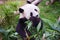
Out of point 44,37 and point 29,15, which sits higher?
point 29,15

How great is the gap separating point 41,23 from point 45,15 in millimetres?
1047

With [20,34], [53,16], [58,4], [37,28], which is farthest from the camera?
[58,4]

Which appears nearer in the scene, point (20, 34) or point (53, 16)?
point (20, 34)

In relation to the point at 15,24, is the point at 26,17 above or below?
above

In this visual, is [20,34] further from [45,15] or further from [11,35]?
[45,15]

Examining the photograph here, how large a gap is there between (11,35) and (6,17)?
13.7 inches

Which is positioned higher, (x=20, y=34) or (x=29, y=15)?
(x=29, y=15)

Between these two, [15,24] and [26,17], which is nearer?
[26,17]

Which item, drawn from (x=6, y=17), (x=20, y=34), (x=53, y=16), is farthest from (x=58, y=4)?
(x=20, y=34)

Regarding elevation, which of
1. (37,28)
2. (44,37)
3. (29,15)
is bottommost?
(44,37)

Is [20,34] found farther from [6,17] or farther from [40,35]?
[6,17]

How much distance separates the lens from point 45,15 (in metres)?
3.43

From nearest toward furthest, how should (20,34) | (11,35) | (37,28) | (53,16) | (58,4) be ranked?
(37,28) → (20,34) → (11,35) → (53,16) → (58,4)

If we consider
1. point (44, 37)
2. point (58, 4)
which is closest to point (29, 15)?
point (44, 37)
